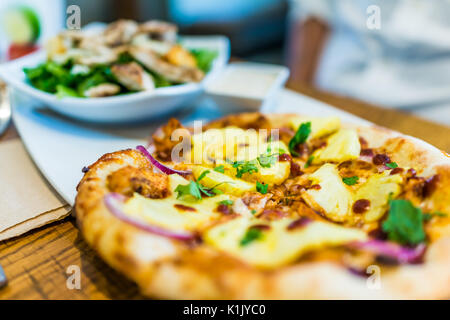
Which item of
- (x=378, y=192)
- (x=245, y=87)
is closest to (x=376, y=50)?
(x=245, y=87)

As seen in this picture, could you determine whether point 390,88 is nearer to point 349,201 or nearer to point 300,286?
point 349,201

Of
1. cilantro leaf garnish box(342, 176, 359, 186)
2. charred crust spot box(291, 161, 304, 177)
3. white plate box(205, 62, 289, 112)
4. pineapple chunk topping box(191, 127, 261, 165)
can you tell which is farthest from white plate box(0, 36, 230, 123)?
cilantro leaf garnish box(342, 176, 359, 186)

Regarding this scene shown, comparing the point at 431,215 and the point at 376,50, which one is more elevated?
the point at 376,50

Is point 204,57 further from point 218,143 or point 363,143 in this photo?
point 363,143

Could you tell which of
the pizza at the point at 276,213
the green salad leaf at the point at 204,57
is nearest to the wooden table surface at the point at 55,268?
the pizza at the point at 276,213

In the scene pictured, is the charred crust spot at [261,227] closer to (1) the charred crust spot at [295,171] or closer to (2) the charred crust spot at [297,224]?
(2) the charred crust spot at [297,224]

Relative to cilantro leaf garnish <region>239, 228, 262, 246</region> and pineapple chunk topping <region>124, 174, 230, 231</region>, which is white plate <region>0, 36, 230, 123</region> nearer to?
pineapple chunk topping <region>124, 174, 230, 231</region>
